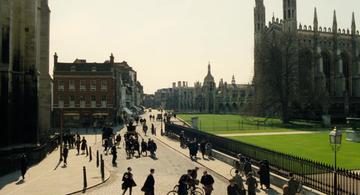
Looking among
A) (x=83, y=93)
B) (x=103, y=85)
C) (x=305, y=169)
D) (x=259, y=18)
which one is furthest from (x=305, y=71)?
(x=305, y=169)

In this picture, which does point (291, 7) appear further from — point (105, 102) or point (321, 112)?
point (105, 102)

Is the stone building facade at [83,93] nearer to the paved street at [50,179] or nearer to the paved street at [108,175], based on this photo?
the paved street at [108,175]

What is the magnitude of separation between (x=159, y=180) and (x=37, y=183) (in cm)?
601

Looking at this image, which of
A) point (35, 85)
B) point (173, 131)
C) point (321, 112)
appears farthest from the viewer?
point (321, 112)

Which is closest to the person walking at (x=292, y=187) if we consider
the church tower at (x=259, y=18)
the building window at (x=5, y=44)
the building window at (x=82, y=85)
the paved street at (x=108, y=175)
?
the paved street at (x=108, y=175)

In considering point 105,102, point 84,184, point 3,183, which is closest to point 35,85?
point 3,183

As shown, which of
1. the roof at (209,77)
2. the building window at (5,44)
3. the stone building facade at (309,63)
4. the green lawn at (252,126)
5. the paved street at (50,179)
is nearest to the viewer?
the paved street at (50,179)

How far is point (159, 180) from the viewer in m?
21.6

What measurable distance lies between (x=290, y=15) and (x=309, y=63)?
11.3m

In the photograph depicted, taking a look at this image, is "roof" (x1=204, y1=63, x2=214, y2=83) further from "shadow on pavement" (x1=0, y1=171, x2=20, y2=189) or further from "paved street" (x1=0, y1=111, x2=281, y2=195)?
"shadow on pavement" (x1=0, y1=171, x2=20, y2=189)

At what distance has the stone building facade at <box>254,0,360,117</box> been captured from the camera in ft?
222

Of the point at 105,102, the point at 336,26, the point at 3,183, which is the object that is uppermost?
the point at 336,26

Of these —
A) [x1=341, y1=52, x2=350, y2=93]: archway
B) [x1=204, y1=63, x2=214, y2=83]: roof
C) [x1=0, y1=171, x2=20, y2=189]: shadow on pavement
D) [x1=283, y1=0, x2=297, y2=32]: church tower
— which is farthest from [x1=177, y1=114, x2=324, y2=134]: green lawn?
[x1=204, y1=63, x2=214, y2=83]: roof

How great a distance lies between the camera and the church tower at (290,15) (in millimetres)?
90625
